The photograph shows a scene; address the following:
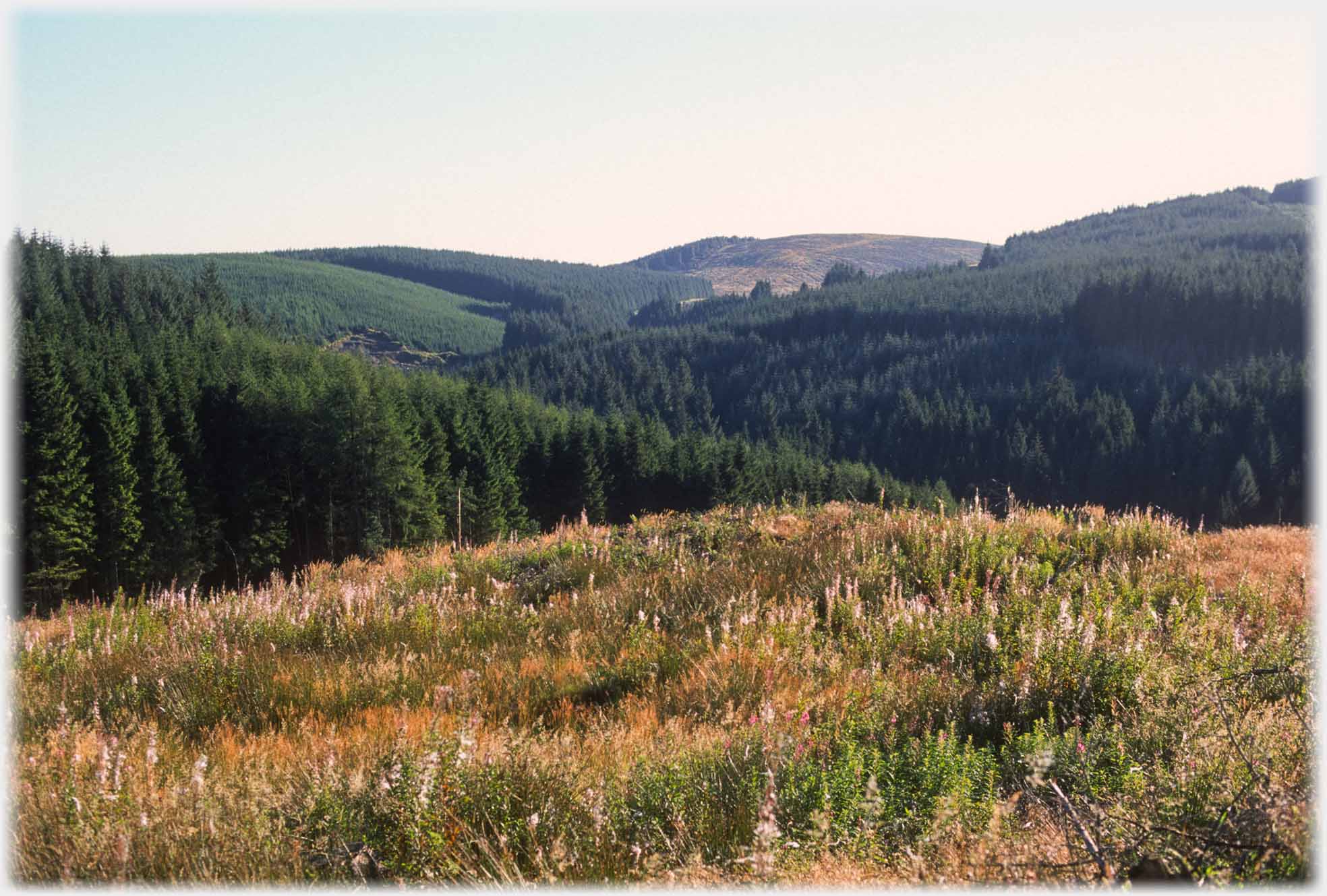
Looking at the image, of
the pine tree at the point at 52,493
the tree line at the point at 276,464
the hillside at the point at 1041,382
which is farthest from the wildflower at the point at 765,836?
the hillside at the point at 1041,382

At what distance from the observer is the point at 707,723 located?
175 inches

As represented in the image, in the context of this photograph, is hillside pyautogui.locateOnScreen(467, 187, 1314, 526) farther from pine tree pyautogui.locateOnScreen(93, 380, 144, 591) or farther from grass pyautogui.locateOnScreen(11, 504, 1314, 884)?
grass pyautogui.locateOnScreen(11, 504, 1314, 884)

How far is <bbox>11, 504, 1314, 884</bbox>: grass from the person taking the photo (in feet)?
9.75

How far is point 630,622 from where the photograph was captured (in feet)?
21.4

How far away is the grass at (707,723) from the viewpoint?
2973 millimetres

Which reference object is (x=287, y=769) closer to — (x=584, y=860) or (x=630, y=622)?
(x=584, y=860)

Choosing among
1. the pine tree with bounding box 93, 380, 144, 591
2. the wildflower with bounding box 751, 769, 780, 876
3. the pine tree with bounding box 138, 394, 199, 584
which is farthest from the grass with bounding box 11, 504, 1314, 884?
the pine tree with bounding box 138, 394, 199, 584

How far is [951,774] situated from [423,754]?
2262 millimetres

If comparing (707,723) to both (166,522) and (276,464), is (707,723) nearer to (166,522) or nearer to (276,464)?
(166,522)

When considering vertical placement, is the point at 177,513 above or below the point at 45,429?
below

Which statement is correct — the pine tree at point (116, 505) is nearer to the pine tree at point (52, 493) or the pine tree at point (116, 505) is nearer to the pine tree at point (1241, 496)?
the pine tree at point (52, 493)

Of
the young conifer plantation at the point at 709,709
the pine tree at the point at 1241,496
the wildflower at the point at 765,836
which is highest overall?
the wildflower at the point at 765,836

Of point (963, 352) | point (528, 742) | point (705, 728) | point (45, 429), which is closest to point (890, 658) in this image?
point (705, 728)

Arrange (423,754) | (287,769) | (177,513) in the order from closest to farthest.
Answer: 1. (423,754)
2. (287,769)
3. (177,513)
